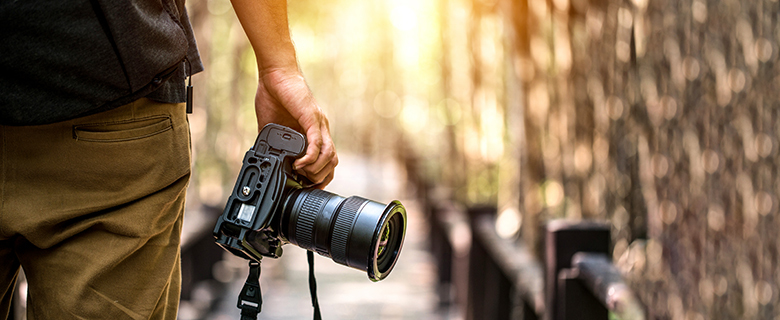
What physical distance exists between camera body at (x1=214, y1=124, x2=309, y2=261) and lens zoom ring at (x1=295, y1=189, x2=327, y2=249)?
50 mm

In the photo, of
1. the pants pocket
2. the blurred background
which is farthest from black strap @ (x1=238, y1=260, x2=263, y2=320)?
the blurred background

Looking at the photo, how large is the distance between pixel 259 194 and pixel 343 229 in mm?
194

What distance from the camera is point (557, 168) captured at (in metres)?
5.34

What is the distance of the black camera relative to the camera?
4.74 feet

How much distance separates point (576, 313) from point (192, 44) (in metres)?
1.82

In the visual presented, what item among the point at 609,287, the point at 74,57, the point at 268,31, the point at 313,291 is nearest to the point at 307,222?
the point at 313,291

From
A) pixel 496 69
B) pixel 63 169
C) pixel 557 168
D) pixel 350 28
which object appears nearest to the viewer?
pixel 63 169

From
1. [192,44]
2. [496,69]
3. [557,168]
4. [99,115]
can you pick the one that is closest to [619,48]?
[557,168]

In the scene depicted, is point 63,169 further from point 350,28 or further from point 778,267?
point 350,28

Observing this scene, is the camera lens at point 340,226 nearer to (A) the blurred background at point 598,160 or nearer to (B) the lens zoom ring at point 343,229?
(B) the lens zoom ring at point 343,229

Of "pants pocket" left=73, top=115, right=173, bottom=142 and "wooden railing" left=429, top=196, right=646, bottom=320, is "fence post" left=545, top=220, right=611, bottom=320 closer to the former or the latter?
"wooden railing" left=429, top=196, right=646, bottom=320

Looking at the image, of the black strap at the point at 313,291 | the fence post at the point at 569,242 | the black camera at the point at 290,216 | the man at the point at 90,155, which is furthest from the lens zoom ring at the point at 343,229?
the fence post at the point at 569,242

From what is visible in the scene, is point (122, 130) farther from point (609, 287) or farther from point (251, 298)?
point (609, 287)

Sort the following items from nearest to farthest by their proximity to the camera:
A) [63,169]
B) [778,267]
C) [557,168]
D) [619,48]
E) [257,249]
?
[63,169] < [257,249] < [778,267] < [619,48] < [557,168]
